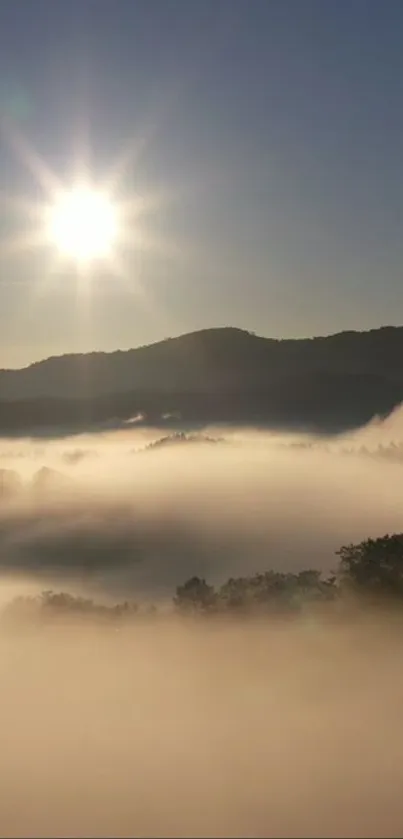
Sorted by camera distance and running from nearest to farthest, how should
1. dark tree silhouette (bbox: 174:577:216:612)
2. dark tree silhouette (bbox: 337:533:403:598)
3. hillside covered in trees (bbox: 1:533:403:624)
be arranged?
hillside covered in trees (bbox: 1:533:403:624), dark tree silhouette (bbox: 337:533:403:598), dark tree silhouette (bbox: 174:577:216:612)

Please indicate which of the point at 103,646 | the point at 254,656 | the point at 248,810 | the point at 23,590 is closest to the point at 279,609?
the point at 254,656

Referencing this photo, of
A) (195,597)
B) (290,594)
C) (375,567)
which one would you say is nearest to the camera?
(375,567)

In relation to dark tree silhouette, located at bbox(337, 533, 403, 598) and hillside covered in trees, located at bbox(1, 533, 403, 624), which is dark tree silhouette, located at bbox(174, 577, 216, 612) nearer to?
hillside covered in trees, located at bbox(1, 533, 403, 624)

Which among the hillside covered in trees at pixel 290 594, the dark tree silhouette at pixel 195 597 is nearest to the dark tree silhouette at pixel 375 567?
the hillside covered in trees at pixel 290 594

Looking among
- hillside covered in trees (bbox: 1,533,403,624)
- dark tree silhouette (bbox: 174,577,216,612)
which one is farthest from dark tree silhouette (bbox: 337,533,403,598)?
dark tree silhouette (bbox: 174,577,216,612)

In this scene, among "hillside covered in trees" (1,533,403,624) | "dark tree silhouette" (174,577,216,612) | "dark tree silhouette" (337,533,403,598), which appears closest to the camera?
"hillside covered in trees" (1,533,403,624)

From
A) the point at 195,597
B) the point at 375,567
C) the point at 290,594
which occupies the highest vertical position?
the point at 195,597

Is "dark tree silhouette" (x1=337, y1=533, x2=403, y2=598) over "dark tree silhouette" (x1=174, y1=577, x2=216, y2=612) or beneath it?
beneath

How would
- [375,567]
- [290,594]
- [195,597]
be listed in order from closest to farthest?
[375,567]
[290,594]
[195,597]

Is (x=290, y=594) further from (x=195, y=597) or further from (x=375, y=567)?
(x=195, y=597)

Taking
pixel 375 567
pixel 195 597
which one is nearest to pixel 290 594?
pixel 375 567

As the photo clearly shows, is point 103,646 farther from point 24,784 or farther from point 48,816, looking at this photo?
point 48,816
